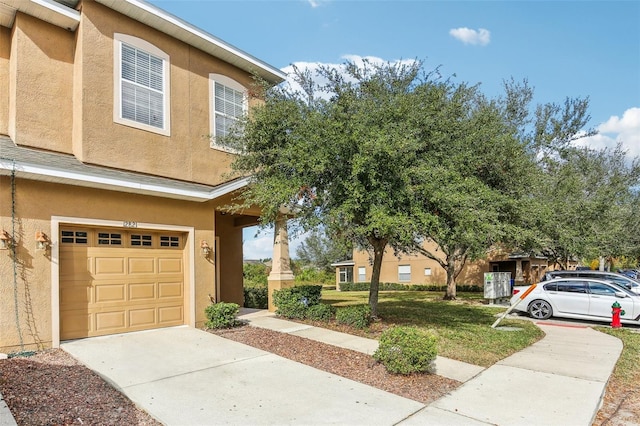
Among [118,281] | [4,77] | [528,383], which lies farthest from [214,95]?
[528,383]

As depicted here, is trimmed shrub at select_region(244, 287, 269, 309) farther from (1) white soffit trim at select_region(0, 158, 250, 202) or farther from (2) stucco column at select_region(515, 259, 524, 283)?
(2) stucco column at select_region(515, 259, 524, 283)

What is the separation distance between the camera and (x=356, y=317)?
11039 millimetres

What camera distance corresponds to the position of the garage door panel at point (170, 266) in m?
10.4

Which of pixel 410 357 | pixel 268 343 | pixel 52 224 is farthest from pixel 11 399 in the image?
pixel 410 357

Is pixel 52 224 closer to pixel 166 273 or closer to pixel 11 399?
pixel 166 273

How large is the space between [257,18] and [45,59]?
205 inches

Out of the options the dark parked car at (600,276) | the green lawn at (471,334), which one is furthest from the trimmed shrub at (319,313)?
the dark parked car at (600,276)

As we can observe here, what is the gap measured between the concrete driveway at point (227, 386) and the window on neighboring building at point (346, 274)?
36.9 meters

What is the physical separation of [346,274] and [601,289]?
107 feet

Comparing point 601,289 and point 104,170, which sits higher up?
point 104,170

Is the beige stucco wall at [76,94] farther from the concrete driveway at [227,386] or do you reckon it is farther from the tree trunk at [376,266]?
the tree trunk at [376,266]

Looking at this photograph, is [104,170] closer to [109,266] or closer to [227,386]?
[109,266]

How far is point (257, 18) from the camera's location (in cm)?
1138

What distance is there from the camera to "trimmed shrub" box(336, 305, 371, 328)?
1100 cm
